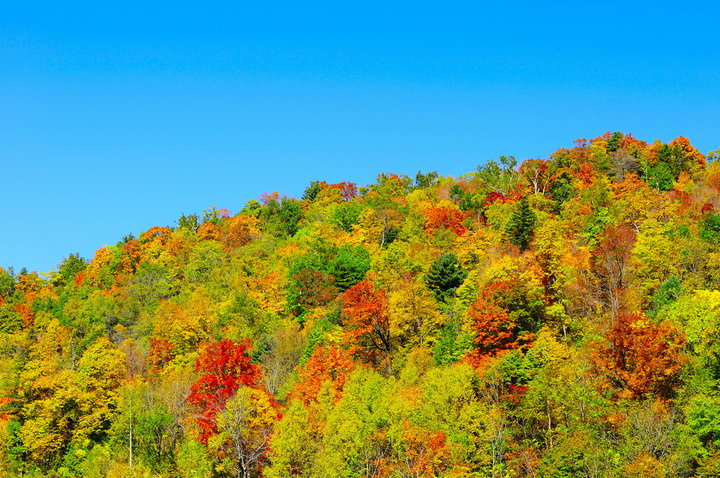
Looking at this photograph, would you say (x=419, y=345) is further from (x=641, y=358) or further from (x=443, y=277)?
(x=641, y=358)

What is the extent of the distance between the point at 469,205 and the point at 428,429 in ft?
174

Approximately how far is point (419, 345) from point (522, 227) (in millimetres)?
23068

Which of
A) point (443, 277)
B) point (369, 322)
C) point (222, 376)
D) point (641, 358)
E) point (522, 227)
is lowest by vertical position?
point (641, 358)

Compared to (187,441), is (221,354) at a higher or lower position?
higher

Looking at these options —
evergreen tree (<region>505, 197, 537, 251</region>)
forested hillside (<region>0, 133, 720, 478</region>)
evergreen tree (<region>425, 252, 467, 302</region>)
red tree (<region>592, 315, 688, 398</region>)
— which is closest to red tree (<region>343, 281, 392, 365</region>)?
forested hillside (<region>0, 133, 720, 478</region>)

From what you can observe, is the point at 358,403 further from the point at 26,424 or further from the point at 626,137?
the point at 626,137

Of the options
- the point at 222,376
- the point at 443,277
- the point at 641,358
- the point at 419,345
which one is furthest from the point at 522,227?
the point at 222,376

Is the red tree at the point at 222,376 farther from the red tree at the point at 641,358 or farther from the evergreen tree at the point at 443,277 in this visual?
the red tree at the point at 641,358

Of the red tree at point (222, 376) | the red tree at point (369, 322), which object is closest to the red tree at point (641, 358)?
the red tree at point (369, 322)

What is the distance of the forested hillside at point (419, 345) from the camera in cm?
4103

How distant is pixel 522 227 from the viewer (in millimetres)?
74438

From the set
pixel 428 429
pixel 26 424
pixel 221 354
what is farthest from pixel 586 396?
pixel 26 424

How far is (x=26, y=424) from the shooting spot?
59344 mm

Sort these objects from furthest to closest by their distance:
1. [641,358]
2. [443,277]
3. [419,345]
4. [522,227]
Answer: [522,227] < [443,277] < [419,345] < [641,358]
